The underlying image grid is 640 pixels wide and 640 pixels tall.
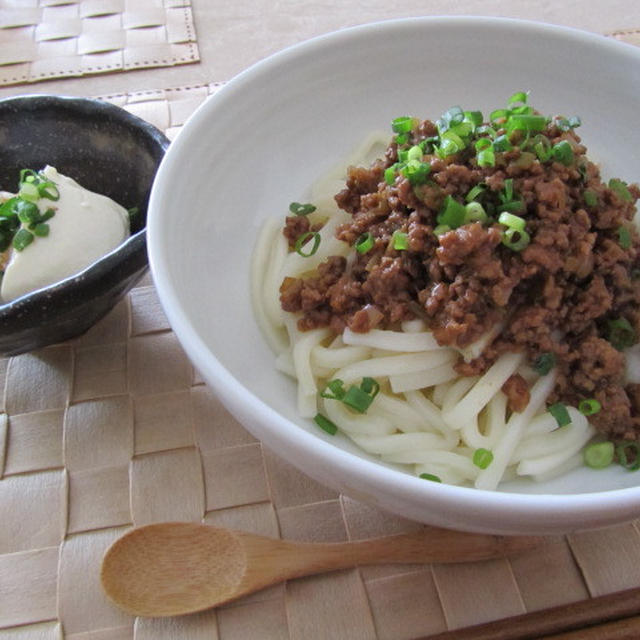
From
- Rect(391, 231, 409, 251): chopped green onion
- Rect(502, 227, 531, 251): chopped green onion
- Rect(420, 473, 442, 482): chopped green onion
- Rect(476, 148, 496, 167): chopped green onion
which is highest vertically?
Rect(476, 148, 496, 167): chopped green onion

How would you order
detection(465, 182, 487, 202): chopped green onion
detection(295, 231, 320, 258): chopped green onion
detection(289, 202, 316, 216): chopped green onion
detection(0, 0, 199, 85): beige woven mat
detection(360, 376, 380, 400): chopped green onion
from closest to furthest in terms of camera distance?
detection(465, 182, 487, 202): chopped green onion
detection(360, 376, 380, 400): chopped green onion
detection(295, 231, 320, 258): chopped green onion
detection(289, 202, 316, 216): chopped green onion
detection(0, 0, 199, 85): beige woven mat

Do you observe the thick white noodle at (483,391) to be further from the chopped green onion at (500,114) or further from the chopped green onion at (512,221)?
the chopped green onion at (500,114)

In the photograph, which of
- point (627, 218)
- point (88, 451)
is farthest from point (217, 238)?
point (627, 218)

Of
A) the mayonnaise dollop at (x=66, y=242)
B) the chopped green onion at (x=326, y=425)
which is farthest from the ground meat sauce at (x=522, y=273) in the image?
the mayonnaise dollop at (x=66, y=242)

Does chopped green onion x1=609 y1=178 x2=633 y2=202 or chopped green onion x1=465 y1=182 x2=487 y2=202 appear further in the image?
chopped green onion x1=609 y1=178 x2=633 y2=202

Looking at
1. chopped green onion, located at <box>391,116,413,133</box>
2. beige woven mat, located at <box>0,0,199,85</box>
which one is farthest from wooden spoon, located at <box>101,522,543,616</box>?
beige woven mat, located at <box>0,0,199,85</box>

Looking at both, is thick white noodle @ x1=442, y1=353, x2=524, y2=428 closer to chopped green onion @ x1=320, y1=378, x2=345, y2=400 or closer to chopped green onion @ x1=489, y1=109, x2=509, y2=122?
chopped green onion @ x1=320, y1=378, x2=345, y2=400

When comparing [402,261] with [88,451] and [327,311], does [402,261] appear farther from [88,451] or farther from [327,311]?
[88,451]
